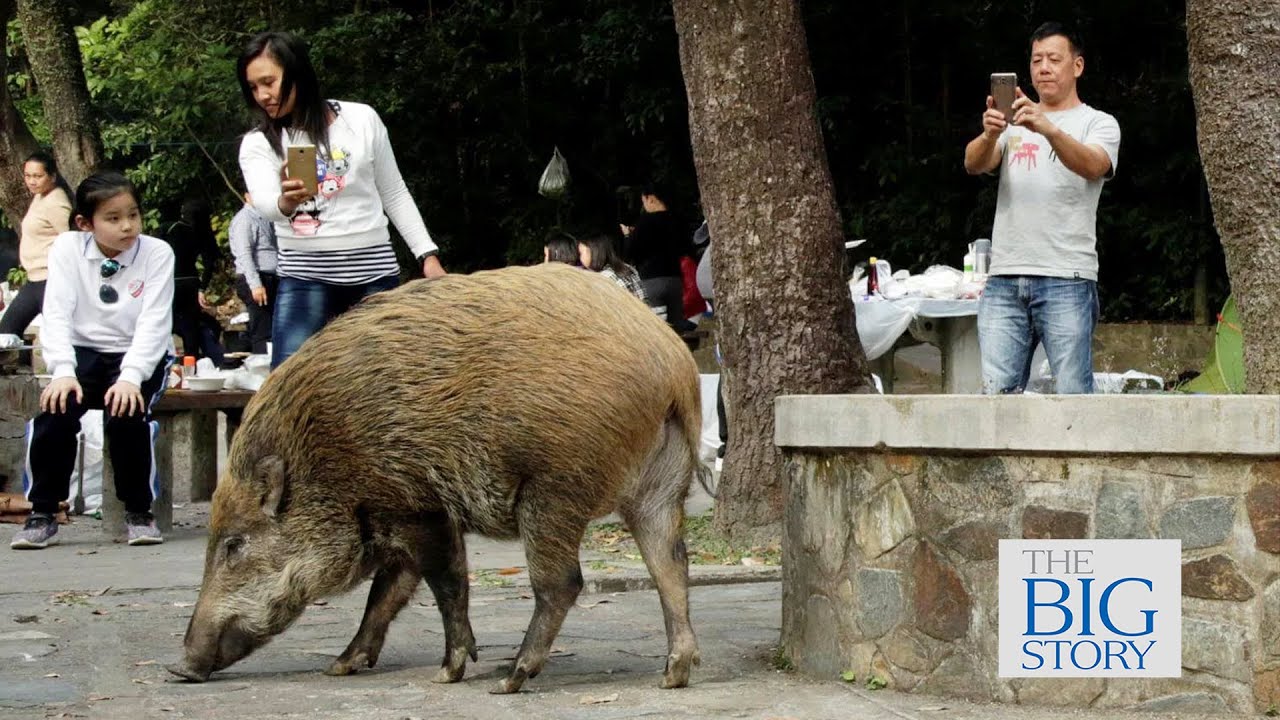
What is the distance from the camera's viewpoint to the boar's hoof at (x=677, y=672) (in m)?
4.90

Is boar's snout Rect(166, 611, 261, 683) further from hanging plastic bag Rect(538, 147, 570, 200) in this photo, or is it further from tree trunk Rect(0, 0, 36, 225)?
hanging plastic bag Rect(538, 147, 570, 200)

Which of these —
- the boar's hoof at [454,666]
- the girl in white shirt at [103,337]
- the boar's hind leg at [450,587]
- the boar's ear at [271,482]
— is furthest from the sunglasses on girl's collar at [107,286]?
the boar's hoof at [454,666]

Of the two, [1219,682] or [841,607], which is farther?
[841,607]

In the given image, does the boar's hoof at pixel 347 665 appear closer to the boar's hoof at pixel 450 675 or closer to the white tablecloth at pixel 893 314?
the boar's hoof at pixel 450 675

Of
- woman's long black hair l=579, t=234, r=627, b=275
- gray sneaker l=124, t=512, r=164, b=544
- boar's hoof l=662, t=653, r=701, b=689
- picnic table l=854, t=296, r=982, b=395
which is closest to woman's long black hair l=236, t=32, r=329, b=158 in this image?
boar's hoof l=662, t=653, r=701, b=689

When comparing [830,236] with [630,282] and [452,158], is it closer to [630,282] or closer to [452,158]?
[630,282]

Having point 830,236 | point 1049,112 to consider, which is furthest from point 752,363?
point 1049,112

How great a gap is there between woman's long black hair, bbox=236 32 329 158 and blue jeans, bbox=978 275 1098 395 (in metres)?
2.50

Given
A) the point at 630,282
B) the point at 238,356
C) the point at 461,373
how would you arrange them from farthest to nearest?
the point at 238,356
the point at 630,282
the point at 461,373

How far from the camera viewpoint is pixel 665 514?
5078 mm

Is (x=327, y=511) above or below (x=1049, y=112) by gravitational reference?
below

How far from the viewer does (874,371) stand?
1118cm

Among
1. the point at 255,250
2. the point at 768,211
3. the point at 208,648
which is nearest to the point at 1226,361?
the point at 768,211

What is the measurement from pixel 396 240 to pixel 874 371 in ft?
30.3
